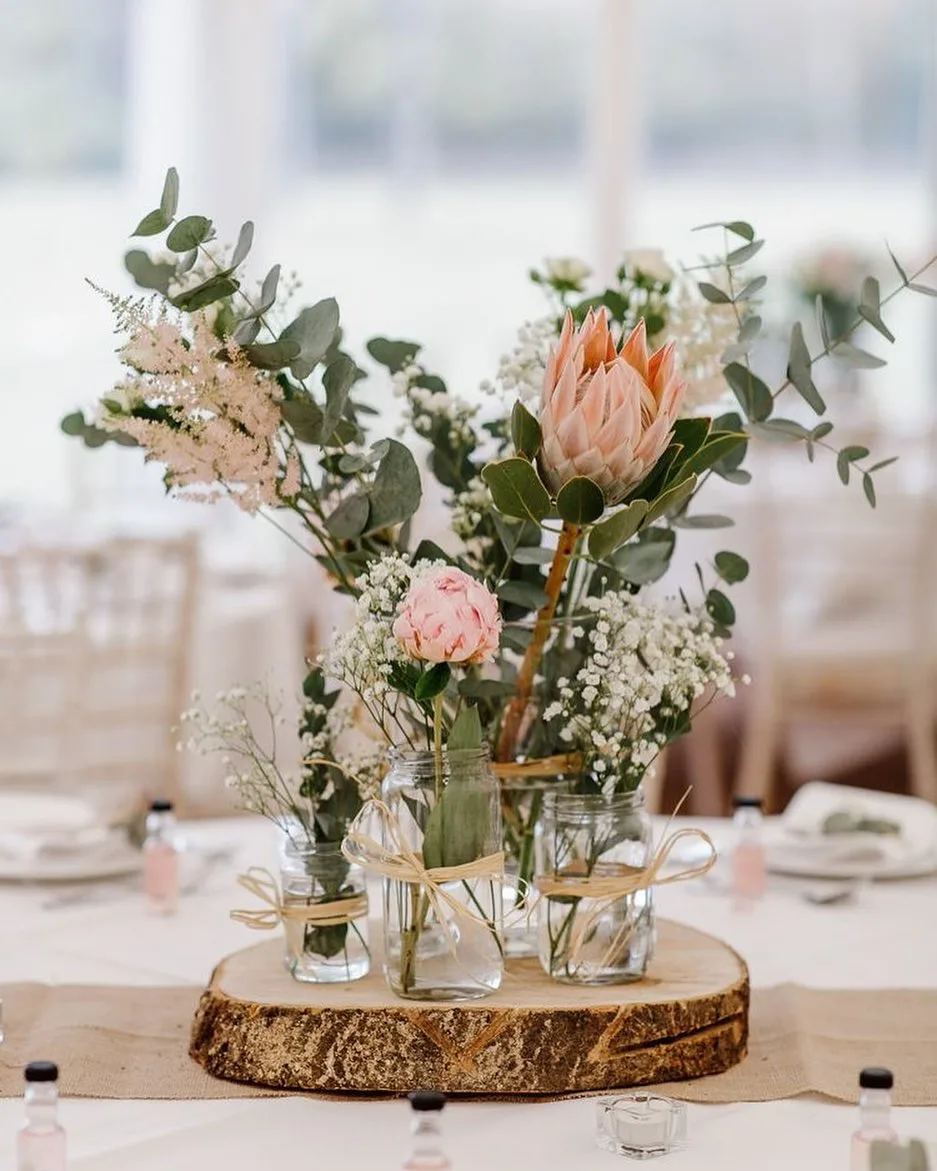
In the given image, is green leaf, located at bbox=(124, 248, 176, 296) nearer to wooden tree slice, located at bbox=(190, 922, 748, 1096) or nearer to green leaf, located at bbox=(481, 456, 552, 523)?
green leaf, located at bbox=(481, 456, 552, 523)

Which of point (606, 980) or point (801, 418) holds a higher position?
point (801, 418)

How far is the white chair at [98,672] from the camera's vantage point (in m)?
2.94

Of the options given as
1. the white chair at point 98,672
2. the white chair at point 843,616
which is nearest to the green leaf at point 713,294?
the white chair at point 98,672

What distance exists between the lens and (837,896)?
1.75 meters

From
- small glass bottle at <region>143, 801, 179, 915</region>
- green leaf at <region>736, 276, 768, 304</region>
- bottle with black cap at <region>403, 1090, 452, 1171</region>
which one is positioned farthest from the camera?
small glass bottle at <region>143, 801, 179, 915</region>

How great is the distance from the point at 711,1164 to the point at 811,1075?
0.17 m

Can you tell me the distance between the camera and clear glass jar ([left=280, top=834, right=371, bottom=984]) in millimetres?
1274

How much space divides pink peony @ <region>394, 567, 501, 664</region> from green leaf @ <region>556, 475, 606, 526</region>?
0.08m

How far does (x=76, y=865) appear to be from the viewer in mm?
1824

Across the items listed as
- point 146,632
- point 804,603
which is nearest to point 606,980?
point 146,632

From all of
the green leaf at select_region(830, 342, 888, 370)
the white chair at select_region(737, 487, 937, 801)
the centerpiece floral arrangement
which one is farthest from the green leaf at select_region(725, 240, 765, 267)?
the white chair at select_region(737, 487, 937, 801)

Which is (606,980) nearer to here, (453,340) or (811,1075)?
(811,1075)

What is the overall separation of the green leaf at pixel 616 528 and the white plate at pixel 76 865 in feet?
2.84

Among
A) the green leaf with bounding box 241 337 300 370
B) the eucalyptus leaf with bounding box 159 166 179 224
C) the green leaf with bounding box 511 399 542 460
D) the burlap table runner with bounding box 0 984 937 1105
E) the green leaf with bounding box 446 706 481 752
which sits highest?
the eucalyptus leaf with bounding box 159 166 179 224
